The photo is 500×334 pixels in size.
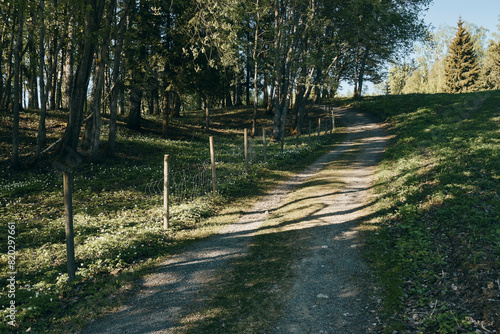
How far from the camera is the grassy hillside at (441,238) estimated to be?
197 inches

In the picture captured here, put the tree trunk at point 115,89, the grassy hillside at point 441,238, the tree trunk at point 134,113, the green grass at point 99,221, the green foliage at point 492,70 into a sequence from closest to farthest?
the grassy hillside at point 441,238, the green grass at point 99,221, the tree trunk at point 115,89, the tree trunk at point 134,113, the green foliage at point 492,70

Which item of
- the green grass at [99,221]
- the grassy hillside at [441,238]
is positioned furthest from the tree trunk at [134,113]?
the grassy hillside at [441,238]

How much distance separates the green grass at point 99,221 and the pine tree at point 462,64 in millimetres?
48686

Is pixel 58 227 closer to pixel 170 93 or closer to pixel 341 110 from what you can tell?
pixel 170 93

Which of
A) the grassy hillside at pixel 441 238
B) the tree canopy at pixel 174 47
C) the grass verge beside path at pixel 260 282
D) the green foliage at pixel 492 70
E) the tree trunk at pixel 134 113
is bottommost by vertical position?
the grass verge beside path at pixel 260 282

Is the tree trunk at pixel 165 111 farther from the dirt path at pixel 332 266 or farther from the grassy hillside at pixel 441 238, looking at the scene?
the grassy hillside at pixel 441 238

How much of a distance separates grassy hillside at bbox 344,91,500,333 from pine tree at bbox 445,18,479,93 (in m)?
48.5

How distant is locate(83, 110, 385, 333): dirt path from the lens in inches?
200

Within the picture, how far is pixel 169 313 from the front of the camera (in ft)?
17.6

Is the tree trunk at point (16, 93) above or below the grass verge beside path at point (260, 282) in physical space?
above

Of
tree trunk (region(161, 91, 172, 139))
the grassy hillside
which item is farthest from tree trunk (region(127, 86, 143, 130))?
the grassy hillside

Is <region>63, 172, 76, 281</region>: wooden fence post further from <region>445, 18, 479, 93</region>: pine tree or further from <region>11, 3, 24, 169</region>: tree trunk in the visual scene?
<region>445, 18, 479, 93</region>: pine tree

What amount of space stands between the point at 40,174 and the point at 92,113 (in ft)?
13.0

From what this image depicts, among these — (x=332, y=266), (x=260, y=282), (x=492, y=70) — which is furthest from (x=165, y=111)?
(x=492, y=70)
